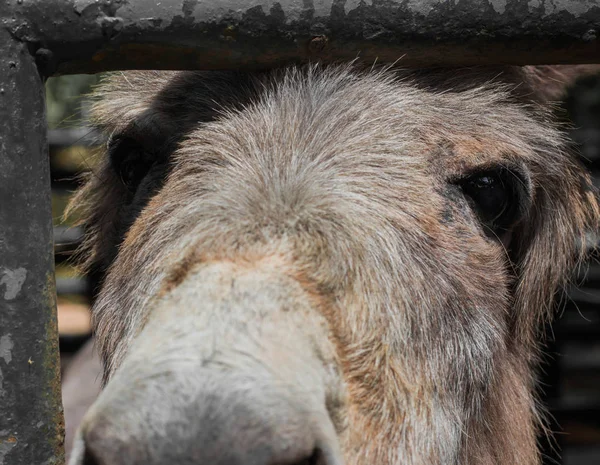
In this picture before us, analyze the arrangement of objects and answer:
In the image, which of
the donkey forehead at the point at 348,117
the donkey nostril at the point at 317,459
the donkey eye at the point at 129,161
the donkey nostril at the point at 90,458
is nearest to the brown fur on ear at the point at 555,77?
the donkey forehead at the point at 348,117

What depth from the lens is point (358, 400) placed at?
2078 mm

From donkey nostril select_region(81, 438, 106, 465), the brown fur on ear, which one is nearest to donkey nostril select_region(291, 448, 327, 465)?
donkey nostril select_region(81, 438, 106, 465)

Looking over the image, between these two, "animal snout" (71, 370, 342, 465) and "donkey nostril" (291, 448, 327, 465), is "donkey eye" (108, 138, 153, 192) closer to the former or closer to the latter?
"animal snout" (71, 370, 342, 465)

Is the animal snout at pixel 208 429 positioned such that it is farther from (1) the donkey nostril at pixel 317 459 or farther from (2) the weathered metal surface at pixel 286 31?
(2) the weathered metal surface at pixel 286 31

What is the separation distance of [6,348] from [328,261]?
2.92 ft

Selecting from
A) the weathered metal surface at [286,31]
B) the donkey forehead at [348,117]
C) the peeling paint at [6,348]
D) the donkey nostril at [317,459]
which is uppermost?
the weathered metal surface at [286,31]

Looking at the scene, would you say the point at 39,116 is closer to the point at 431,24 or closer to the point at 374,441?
Result: the point at 431,24

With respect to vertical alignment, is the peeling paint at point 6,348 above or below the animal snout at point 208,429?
below

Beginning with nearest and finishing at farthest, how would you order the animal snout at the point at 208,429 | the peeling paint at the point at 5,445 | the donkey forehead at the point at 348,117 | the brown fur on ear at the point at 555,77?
the animal snout at the point at 208,429 < the peeling paint at the point at 5,445 < the donkey forehead at the point at 348,117 < the brown fur on ear at the point at 555,77

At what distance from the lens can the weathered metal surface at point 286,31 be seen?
6.64 feet

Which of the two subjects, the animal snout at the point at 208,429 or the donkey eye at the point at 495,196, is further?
the donkey eye at the point at 495,196

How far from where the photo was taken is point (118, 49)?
6.88 feet

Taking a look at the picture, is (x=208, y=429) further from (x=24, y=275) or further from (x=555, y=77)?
(x=555, y=77)

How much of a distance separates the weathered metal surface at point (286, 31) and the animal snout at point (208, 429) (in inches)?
38.4
